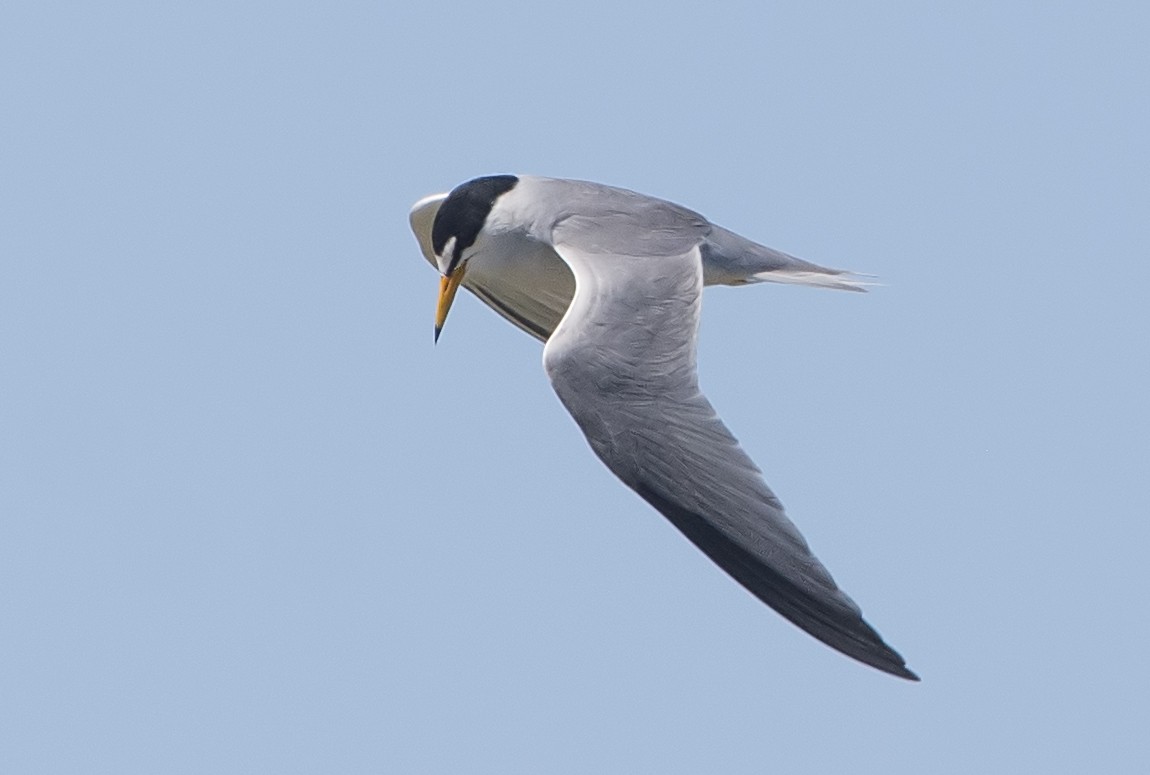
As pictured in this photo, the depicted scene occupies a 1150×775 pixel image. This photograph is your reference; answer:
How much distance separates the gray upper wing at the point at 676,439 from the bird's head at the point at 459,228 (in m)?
1.05

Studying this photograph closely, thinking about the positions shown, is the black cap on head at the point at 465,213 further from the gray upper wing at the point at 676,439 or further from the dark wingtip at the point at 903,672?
the dark wingtip at the point at 903,672

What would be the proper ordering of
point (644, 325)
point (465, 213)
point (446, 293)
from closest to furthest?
point (644, 325) < point (465, 213) < point (446, 293)

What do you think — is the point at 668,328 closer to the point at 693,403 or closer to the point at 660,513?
the point at 693,403

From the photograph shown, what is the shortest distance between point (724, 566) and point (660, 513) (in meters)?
0.37

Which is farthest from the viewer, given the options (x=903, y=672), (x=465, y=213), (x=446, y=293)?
(x=446, y=293)

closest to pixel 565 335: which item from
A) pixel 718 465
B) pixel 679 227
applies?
pixel 718 465

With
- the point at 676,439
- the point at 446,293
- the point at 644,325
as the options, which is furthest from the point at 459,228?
the point at 676,439

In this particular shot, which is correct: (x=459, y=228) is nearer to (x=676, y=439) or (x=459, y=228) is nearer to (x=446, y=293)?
(x=446, y=293)

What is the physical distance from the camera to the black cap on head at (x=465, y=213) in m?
9.62

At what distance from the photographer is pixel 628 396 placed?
25.9 feet

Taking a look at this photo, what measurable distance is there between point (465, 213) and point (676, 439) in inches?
94.9

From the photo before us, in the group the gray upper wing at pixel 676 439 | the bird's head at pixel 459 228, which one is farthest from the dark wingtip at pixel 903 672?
the bird's head at pixel 459 228

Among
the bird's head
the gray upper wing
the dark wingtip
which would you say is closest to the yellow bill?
the bird's head

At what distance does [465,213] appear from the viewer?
9.63 metres
